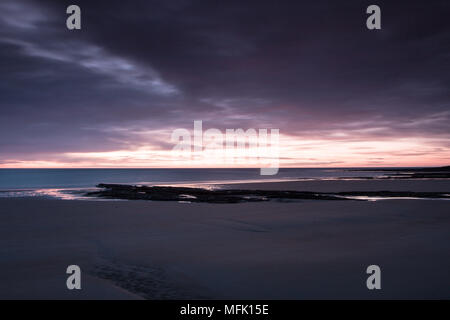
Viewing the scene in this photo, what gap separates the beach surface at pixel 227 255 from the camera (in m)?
7.88

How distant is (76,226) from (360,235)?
12996mm

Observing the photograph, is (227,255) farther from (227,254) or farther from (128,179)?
(128,179)

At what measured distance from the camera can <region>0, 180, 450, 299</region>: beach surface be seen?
7879 mm

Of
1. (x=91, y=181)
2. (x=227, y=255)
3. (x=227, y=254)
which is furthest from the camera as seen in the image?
(x=91, y=181)

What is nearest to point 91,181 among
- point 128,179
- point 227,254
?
point 128,179

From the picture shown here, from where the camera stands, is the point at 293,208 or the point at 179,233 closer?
the point at 179,233

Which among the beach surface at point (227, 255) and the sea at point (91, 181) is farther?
the sea at point (91, 181)

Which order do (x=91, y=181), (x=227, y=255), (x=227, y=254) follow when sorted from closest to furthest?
(x=227, y=255) < (x=227, y=254) < (x=91, y=181)

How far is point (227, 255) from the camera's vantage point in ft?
35.6

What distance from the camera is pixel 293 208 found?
22.4m

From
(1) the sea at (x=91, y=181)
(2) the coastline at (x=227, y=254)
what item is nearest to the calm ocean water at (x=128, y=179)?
(1) the sea at (x=91, y=181)

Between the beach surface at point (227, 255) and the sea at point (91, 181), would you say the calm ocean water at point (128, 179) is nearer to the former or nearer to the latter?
the sea at point (91, 181)
